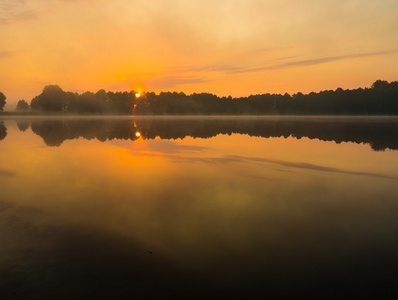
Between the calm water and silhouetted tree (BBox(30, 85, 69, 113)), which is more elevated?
silhouetted tree (BBox(30, 85, 69, 113))

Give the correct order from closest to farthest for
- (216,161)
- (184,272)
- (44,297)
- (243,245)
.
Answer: (44,297)
(184,272)
(243,245)
(216,161)

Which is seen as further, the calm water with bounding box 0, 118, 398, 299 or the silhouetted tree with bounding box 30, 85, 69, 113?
the silhouetted tree with bounding box 30, 85, 69, 113

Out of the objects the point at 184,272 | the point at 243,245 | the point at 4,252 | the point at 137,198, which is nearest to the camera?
the point at 184,272

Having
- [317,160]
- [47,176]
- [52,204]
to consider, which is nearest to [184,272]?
[52,204]

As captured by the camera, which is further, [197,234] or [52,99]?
[52,99]

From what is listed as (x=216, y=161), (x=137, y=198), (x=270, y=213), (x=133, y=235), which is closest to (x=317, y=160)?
(x=216, y=161)

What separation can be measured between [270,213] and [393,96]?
19122cm

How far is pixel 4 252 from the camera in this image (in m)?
7.78

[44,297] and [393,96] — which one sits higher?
[393,96]

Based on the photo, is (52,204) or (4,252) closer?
(4,252)

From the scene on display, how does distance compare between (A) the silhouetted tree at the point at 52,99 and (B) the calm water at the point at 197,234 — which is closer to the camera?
(B) the calm water at the point at 197,234

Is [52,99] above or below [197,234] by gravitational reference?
above

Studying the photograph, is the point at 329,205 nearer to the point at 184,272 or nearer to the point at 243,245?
the point at 243,245

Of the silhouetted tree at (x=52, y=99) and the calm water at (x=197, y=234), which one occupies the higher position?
the silhouetted tree at (x=52, y=99)
